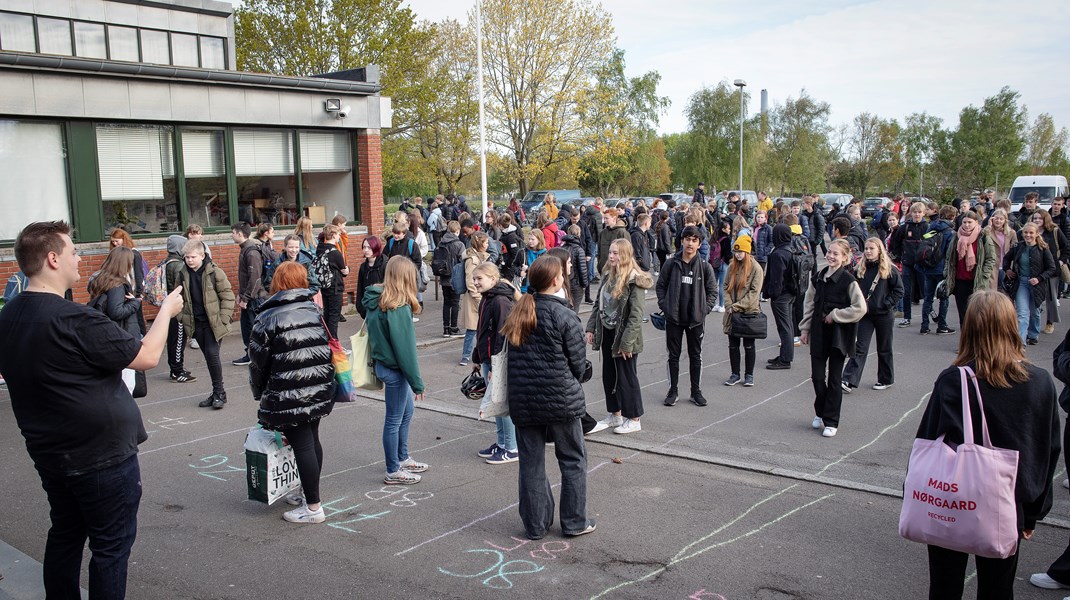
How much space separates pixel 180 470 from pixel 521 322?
3711mm

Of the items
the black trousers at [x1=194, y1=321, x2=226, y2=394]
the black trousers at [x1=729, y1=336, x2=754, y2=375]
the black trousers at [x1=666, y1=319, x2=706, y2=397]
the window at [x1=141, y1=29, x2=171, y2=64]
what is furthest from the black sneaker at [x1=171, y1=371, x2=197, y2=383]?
the window at [x1=141, y1=29, x2=171, y2=64]

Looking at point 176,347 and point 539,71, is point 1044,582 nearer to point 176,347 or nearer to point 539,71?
point 176,347

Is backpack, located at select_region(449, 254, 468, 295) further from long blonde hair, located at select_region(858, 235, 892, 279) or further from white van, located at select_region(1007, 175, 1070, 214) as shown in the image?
white van, located at select_region(1007, 175, 1070, 214)

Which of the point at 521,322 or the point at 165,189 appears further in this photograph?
the point at 165,189

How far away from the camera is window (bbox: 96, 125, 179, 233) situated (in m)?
13.3

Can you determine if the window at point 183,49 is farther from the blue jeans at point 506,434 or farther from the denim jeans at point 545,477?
the denim jeans at point 545,477

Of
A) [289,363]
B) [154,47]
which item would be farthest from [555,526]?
[154,47]

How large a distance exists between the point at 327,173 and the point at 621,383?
1021 centimetres

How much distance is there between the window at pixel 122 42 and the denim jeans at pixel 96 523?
20264 millimetres

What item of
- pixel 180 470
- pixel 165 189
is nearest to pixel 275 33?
pixel 165 189

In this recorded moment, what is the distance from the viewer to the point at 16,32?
64.2 feet

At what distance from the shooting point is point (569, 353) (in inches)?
214

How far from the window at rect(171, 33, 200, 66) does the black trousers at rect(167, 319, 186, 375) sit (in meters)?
14.9

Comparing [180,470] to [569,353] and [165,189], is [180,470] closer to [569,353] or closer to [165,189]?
[569,353]
